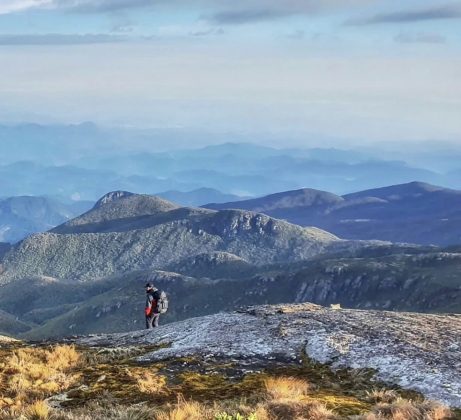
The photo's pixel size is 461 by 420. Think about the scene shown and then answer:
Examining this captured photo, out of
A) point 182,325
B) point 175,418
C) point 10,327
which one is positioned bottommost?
point 10,327

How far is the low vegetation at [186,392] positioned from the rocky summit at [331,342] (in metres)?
0.63

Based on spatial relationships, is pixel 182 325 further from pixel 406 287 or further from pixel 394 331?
pixel 406 287

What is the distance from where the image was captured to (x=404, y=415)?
1317cm

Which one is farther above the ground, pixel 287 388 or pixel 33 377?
pixel 287 388

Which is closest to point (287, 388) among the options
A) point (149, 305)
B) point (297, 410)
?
point (297, 410)

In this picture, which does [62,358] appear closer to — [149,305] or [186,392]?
[186,392]

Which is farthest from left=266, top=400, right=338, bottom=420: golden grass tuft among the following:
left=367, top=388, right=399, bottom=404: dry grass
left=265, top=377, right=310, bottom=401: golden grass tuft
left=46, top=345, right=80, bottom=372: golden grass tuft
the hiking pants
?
the hiking pants

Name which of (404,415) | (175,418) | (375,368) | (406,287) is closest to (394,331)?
(375,368)

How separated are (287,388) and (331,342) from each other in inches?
209

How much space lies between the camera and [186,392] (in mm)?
16078

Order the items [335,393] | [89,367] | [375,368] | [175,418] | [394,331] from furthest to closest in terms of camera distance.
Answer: [394,331] < [89,367] < [375,368] < [335,393] < [175,418]

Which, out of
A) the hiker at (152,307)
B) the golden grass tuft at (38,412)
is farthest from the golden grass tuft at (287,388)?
the hiker at (152,307)

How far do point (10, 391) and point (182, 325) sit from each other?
10498mm

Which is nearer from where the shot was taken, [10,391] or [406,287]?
[10,391]
